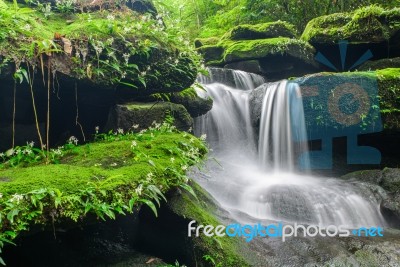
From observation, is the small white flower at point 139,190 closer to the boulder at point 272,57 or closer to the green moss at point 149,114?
the green moss at point 149,114

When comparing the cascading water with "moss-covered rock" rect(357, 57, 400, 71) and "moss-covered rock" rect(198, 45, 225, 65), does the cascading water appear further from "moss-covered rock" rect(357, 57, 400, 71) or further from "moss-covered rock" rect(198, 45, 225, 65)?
"moss-covered rock" rect(357, 57, 400, 71)

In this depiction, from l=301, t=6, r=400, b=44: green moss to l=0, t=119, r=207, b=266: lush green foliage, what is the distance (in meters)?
8.74

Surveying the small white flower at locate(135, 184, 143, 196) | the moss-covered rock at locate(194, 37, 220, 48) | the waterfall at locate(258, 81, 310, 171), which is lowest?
the waterfall at locate(258, 81, 310, 171)

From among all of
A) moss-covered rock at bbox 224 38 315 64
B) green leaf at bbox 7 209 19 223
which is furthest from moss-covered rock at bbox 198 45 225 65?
green leaf at bbox 7 209 19 223

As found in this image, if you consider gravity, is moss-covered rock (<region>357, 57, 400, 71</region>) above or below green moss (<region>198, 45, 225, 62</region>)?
below

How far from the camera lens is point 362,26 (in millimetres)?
10820

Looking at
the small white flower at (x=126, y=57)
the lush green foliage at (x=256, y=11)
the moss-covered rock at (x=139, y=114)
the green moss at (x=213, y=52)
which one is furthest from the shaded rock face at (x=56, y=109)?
the green moss at (x=213, y=52)

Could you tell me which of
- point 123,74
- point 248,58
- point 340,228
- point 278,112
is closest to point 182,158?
point 123,74

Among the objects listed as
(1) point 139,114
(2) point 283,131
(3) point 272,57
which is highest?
(3) point 272,57

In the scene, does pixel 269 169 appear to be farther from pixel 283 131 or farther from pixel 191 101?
pixel 191 101

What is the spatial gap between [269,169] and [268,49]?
19.0 ft

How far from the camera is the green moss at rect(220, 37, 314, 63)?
472 inches

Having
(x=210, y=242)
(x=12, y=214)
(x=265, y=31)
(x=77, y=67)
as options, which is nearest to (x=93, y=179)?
(x=12, y=214)

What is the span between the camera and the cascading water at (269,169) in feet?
19.0
